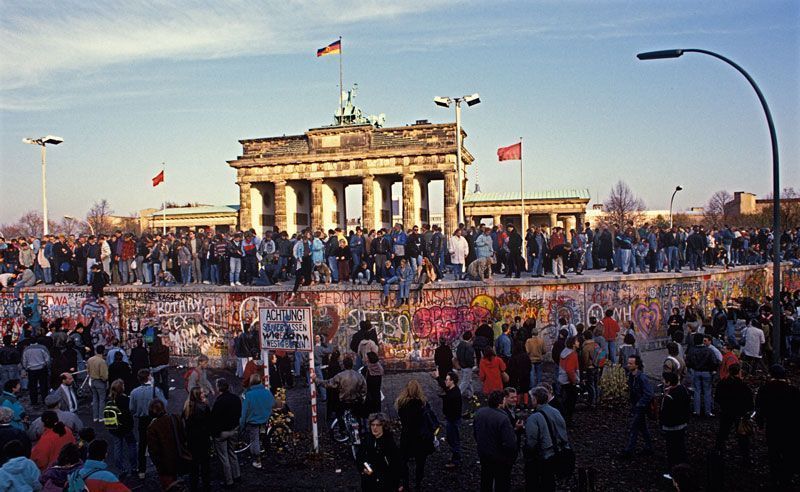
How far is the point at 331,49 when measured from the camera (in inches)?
1561

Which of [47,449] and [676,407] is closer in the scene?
[47,449]

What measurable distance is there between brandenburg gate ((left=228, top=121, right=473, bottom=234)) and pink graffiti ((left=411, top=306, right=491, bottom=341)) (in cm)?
2536

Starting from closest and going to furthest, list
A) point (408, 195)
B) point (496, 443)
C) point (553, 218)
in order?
point (496, 443) → point (408, 195) → point (553, 218)

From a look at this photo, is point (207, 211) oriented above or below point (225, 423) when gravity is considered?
above

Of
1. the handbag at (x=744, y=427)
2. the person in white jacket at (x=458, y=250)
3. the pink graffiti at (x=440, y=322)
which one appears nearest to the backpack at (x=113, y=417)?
the pink graffiti at (x=440, y=322)

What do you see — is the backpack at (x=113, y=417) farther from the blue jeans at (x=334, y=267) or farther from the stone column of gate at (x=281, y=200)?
the stone column of gate at (x=281, y=200)

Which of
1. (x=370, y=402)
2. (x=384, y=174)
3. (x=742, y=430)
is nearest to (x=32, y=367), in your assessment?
(x=370, y=402)

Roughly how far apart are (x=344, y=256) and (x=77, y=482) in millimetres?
13204

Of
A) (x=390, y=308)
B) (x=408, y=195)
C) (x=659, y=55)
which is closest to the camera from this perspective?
(x=659, y=55)

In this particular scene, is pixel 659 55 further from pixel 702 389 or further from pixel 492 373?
pixel 492 373

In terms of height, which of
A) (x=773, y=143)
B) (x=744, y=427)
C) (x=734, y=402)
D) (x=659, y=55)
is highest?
(x=659, y=55)

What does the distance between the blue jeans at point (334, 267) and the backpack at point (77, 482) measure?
511 inches

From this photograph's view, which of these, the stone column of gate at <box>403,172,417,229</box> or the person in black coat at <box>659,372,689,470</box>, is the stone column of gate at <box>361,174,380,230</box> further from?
the person in black coat at <box>659,372,689,470</box>

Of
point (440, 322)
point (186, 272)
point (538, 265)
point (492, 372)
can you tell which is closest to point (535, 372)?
point (492, 372)
